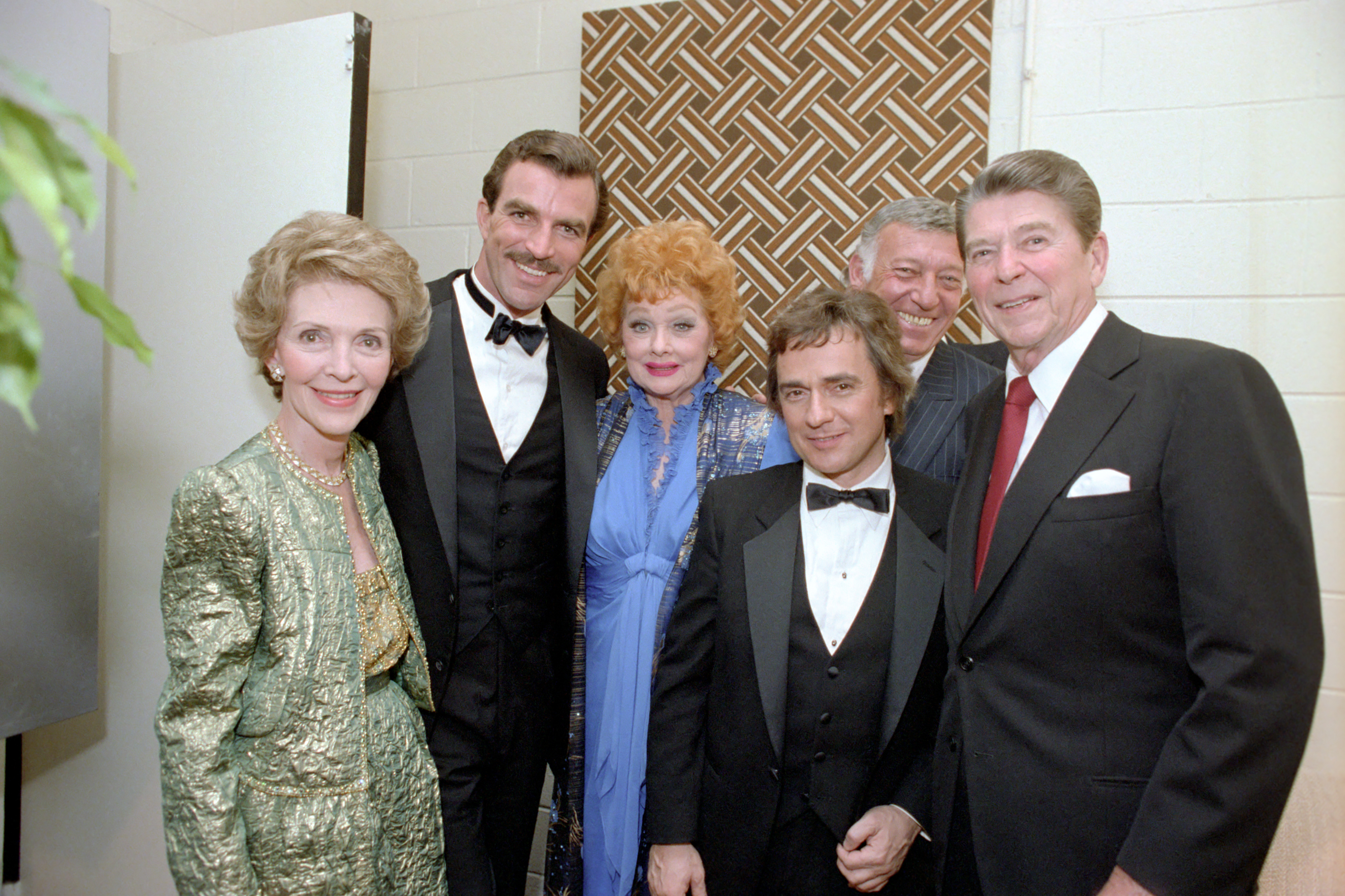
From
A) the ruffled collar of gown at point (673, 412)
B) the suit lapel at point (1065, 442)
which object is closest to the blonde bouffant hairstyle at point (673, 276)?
the ruffled collar of gown at point (673, 412)

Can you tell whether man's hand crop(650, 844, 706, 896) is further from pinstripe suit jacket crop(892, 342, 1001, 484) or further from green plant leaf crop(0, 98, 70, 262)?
green plant leaf crop(0, 98, 70, 262)

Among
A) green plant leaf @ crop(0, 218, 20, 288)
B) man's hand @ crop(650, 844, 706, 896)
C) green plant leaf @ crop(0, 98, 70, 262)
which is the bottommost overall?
man's hand @ crop(650, 844, 706, 896)

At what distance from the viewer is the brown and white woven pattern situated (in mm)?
2758

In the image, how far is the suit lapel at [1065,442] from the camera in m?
1.44

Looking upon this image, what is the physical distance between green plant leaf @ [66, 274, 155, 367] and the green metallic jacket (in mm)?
1091

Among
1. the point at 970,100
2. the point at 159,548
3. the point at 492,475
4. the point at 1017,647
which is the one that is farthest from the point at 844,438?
the point at 159,548

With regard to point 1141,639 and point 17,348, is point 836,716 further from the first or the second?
point 17,348

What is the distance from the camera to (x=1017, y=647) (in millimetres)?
1491

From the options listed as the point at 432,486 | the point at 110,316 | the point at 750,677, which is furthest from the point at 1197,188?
the point at 110,316

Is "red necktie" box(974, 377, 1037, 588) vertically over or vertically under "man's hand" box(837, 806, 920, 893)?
over

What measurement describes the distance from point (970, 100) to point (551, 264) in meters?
1.40

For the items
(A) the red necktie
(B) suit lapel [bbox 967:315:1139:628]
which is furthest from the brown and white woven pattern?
(B) suit lapel [bbox 967:315:1139:628]

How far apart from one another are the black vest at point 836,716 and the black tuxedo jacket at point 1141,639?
145mm

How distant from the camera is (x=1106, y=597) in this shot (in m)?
1.41
